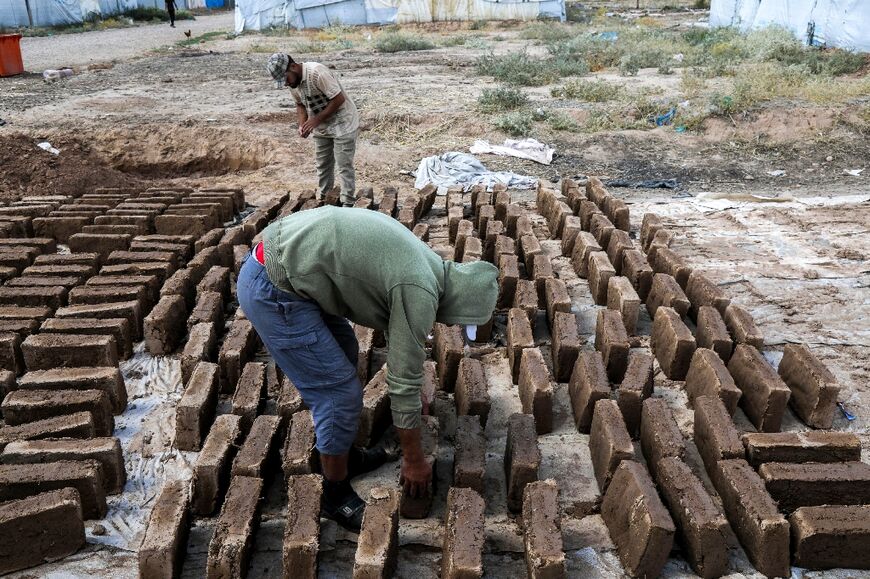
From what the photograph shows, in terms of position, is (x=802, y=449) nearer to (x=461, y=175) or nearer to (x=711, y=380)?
(x=711, y=380)

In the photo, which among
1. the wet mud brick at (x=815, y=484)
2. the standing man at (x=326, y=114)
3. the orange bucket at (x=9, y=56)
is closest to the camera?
the wet mud brick at (x=815, y=484)

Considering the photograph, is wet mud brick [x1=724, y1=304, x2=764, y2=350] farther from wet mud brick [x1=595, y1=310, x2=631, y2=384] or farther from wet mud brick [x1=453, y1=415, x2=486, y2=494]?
wet mud brick [x1=453, y1=415, x2=486, y2=494]

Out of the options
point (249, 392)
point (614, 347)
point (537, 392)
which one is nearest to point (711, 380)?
point (614, 347)

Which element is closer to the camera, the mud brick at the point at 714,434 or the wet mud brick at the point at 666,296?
the mud brick at the point at 714,434

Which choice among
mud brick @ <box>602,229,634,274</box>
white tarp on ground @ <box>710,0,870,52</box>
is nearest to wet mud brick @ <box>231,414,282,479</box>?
mud brick @ <box>602,229,634,274</box>

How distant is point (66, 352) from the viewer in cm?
411

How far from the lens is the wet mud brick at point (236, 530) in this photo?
2729 mm

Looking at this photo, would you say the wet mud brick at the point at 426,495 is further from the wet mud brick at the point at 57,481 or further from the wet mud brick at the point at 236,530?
the wet mud brick at the point at 57,481

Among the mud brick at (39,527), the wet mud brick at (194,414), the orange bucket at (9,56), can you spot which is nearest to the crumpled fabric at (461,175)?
the wet mud brick at (194,414)

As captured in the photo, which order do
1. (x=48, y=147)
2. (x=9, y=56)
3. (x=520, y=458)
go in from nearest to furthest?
(x=520, y=458), (x=48, y=147), (x=9, y=56)

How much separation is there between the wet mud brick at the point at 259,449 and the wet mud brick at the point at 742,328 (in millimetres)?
2656

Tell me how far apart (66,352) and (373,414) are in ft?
6.24

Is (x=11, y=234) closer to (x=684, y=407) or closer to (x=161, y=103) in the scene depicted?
(x=684, y=407)

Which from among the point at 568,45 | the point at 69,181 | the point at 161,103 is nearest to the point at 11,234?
the point at 69,181
